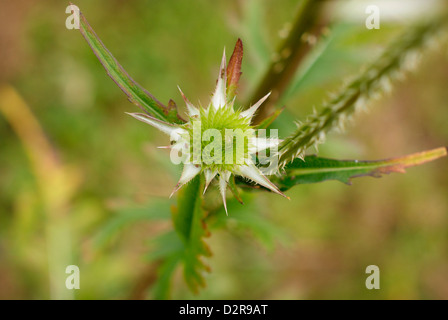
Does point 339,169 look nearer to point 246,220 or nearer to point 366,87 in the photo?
point 366,87

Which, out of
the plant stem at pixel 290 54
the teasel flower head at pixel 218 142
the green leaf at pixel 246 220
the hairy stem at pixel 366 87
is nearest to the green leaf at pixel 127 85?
the teasel flower head at pixel 218 142

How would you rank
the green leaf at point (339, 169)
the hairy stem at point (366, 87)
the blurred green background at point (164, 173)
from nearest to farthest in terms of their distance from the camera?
the hairy stem at point (366, 87)
the green leaf at point (339, 169)
the blurred green background at point (164, 173)

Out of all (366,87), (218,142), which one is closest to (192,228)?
(218,142)

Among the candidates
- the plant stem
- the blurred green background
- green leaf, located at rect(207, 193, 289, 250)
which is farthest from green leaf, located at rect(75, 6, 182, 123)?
the blurred green background

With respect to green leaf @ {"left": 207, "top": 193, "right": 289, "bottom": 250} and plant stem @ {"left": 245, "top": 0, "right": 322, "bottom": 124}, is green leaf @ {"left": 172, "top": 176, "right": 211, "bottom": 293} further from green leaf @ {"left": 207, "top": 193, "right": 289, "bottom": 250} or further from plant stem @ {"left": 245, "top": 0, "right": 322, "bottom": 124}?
plant stem @ {"left": 245, "top": 0, "right": 322, "bottom": 124}

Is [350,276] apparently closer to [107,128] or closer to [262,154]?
[107,128]

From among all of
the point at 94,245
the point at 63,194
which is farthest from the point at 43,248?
the point at 94,245

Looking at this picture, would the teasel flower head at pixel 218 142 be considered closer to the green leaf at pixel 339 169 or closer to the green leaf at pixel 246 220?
the green leaf at pixel 339 169
